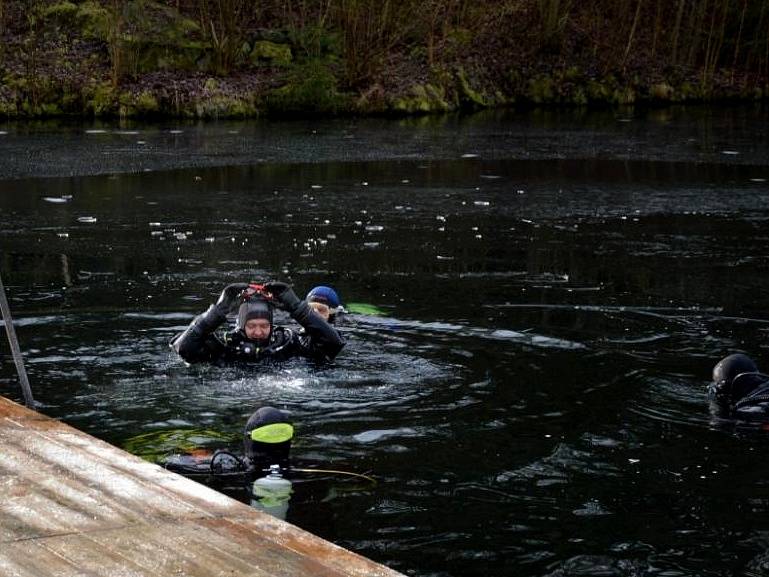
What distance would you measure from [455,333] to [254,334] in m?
1.76

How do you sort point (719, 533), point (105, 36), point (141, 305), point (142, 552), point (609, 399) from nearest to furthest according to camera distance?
point (142, 552)
point (719, 533)
point (609, 399)
point (141, 305)
point (105, 36)

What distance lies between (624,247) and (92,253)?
6.13 m

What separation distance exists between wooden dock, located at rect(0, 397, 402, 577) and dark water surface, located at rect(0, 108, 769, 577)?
744mm

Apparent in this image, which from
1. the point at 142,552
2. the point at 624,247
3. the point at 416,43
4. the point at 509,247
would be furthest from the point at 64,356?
the point at 416,43

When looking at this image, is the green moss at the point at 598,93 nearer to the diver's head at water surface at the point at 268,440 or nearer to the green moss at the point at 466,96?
the green moss at the point at 466,96

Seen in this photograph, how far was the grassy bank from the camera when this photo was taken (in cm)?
3262

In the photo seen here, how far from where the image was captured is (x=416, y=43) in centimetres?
3834

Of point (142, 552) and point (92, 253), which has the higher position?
point (142, 552)

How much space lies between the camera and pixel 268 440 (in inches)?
239

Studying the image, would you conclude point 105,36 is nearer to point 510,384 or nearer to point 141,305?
point 141,305

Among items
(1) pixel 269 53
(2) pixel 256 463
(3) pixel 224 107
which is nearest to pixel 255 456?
(2) pixel 256 463

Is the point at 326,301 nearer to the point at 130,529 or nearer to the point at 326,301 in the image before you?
the point at 326,301

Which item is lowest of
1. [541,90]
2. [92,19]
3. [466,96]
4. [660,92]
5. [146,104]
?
[146,104]

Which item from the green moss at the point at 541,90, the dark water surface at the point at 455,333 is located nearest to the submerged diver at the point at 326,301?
the dark water surface at the point at 455,333
